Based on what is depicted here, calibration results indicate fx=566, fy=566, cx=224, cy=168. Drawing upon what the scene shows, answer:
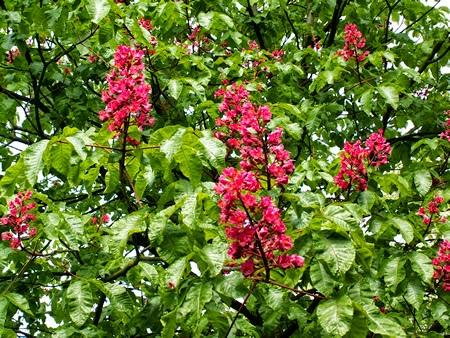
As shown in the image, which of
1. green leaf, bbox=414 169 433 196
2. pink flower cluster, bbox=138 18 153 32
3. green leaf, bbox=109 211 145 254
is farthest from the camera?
pink flower cluster, bbox=138 18 153 32

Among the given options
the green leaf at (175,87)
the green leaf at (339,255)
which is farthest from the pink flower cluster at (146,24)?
the green leaf at (339,255)

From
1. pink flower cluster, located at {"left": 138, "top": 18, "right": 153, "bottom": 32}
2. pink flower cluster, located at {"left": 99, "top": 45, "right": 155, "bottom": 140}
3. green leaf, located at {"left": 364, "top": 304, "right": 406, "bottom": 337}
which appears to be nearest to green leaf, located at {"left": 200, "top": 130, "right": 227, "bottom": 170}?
pink flower cluster, located at {"left": 99, "top": 45, "right": 155, "bottom": 140}

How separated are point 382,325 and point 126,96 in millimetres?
1428

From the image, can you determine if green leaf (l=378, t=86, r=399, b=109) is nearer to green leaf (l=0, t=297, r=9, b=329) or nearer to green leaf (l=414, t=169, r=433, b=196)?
green leaf (l=414, t=169, r=433, b=196)

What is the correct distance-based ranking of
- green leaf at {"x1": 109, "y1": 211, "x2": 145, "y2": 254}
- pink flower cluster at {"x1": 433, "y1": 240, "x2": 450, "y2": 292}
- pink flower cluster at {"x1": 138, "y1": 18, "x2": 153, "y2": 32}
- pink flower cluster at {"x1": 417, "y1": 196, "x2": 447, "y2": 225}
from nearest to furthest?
green leaf at {"x1": 109, "y1": 211, "x2": 145, "y2": 254} → pink flower cluster at {"x1": 433, "y1": 240, "x2": 450, "y2": 292} → pink flower cluster at {"x1": 417, "y1": 196, "x2": 447, "y2": 225} → pink flower cluster at {"x1": 138, "y1": 18, "x2": 153, "y2": 32}

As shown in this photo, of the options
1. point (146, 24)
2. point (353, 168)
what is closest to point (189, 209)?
point (353, 168)

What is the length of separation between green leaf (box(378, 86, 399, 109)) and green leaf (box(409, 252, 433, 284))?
4.40 feet

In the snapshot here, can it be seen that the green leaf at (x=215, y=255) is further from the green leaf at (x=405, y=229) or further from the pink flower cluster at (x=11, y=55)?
the pink flower cluster at (x=11, y=55)

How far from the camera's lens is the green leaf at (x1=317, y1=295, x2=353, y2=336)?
2.13 metres

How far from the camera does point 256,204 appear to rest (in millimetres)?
2123

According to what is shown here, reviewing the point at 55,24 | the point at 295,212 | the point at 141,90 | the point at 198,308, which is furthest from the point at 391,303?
the point at 55,24

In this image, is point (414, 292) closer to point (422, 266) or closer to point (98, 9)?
point (422, 266)

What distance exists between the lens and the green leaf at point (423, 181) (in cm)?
392

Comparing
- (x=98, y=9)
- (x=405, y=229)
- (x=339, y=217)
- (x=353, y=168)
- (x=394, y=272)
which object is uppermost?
(x=98, y=9)
